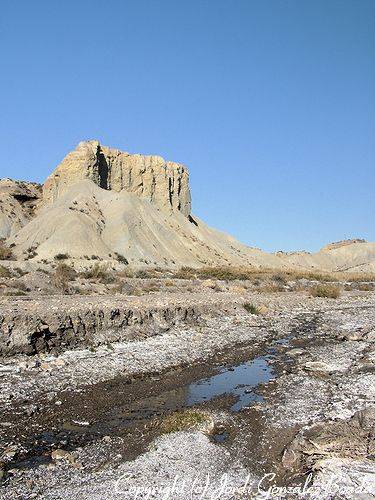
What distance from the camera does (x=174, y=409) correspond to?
10797 millimetres

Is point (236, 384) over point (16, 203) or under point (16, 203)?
under

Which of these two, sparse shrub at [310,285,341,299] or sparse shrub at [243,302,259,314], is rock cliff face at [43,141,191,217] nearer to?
sparse shrub at [310,285,341,299]

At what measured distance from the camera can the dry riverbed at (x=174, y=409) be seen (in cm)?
709

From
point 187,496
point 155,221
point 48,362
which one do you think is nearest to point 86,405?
point 48,362

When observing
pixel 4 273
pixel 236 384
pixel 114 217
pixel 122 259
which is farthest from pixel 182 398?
pixel 114 217

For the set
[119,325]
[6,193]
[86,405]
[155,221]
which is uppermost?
[6,193]

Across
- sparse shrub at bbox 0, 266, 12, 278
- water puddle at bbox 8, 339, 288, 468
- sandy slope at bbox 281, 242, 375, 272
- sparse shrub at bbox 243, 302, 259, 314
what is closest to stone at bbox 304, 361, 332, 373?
water puddle at bbox 8, 339, 288, 468

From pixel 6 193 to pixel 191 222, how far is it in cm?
3272

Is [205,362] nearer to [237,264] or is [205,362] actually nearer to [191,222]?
[237,264]

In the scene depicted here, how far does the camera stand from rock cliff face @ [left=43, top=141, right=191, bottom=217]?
75.7 meters

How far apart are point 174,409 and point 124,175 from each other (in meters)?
72.8

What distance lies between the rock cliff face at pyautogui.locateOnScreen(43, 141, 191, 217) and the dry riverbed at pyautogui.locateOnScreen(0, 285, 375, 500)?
196 ft

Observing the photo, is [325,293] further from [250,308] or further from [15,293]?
[15,293]

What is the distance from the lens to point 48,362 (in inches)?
530
